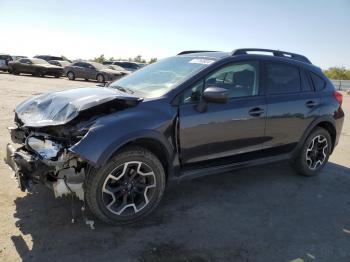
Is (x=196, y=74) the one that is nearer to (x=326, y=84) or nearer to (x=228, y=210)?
(x=228, y=210)

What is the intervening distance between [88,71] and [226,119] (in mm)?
24534

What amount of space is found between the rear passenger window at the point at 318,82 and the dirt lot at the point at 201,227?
1.55 meters

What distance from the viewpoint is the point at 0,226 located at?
3.67 meters

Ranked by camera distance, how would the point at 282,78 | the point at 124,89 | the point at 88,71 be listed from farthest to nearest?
the point at 88,71
the point at 282,78
the point at 124,89

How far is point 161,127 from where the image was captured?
3.94 metres

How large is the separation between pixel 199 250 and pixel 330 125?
350 centimetres

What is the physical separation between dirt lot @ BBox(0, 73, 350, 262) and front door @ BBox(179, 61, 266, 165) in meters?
0.64

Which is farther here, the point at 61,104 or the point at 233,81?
the point at 233,81

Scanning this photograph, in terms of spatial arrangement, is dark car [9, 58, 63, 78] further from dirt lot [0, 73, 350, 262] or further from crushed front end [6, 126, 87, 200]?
crushed front end [6, 126, 87, 200]

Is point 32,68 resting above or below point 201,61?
below

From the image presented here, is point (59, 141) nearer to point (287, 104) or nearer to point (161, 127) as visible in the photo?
point (161, 127)

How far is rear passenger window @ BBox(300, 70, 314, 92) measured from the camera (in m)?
5.56

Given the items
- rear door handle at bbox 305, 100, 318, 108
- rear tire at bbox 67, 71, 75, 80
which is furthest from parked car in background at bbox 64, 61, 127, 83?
rear door handle at bbox 305, 100, 318, 108

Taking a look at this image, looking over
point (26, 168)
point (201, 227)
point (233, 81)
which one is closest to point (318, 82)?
point (233, 81)
